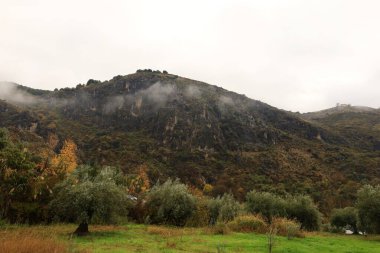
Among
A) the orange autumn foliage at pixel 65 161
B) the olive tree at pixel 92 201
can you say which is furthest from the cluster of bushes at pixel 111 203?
the orange autumn foliage at pixel 65 161

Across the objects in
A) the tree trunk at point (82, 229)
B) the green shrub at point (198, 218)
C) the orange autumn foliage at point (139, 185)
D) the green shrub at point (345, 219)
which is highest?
the tree trunk at point (82, 229)

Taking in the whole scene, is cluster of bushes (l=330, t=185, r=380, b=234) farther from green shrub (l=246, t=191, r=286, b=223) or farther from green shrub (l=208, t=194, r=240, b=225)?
green shrub (l=208, t=194, r=240, b=225)

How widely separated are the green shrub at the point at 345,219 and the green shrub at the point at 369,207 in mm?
34509

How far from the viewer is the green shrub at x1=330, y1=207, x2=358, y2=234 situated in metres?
78.4

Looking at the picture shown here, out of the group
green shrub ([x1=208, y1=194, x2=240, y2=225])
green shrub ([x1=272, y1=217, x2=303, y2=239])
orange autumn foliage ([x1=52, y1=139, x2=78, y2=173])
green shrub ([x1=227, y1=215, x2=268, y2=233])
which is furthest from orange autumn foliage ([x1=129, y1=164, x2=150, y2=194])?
green shrub ([x1=272, y1=217, x2=303, y2=239])

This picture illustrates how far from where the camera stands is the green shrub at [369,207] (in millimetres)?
43781

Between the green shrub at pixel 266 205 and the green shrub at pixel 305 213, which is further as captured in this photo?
the green shrub at pixel 266 205

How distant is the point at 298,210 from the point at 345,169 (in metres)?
122

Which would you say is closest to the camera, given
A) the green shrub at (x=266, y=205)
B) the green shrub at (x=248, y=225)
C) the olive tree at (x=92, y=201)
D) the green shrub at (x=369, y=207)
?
the olive tree at (x=92, y=201)

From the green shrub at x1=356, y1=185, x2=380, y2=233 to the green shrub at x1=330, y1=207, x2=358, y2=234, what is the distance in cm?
3451

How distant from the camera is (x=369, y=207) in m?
44.4

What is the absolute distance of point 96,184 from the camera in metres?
34.3

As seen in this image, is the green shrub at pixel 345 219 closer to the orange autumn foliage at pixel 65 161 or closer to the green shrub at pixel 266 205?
the green shrub at pixel 266 205

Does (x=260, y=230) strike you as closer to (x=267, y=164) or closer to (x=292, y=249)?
(x=292, y=249)
